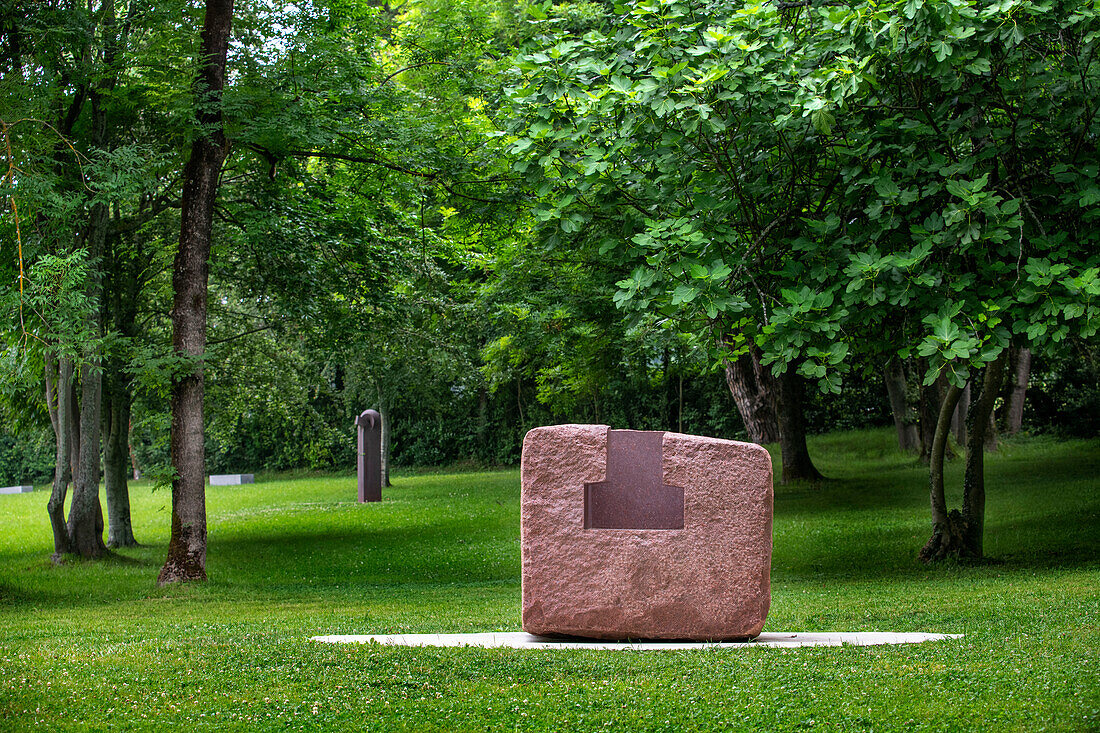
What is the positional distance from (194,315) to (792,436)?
562 inches

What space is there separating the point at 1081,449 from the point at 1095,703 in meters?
21.1

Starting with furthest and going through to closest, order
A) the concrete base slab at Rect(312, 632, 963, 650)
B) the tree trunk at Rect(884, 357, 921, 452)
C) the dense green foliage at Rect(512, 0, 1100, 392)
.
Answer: the tree trunk at Rect(884, 357, 921, 452)
the dense green foliage at Rect(512, 0, 1100, 392)
the concrete base slab at Rect(312, 632, 963, 650)

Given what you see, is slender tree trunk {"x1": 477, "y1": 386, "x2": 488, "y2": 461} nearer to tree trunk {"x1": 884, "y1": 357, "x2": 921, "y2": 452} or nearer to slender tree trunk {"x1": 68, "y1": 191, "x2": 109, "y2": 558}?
tree trunk {"x1": 884, "y1": 357, "x2": 921, "y2": 452}

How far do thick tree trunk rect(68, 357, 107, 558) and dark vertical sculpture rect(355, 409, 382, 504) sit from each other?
11.4 m

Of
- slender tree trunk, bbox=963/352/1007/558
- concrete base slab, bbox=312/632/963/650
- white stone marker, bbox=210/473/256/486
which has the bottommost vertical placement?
white stone marker, bbox=210/473/256/486

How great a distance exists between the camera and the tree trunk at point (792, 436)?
2309 centimetres

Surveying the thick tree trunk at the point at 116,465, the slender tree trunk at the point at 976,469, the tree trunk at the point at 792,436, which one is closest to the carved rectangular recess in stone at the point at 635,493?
the slender tree trunk at the point at 976,469

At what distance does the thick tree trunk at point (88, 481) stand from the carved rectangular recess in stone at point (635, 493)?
401 inches

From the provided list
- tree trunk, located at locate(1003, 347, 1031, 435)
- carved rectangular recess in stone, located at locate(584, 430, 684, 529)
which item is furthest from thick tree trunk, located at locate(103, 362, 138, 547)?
tree trunk, located at locate(1003, 347, 1031, 435)

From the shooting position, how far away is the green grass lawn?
5629 millimetres

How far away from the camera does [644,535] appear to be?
8.24 m

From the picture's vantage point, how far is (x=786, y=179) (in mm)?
11641

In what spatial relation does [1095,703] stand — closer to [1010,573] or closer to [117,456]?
[1010,573]

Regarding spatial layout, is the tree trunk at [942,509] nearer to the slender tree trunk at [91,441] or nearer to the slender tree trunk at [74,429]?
the slender tree trunk at [91,441]
